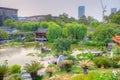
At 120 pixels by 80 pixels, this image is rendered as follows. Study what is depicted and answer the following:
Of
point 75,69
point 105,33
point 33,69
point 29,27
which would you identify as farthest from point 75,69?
point 29,27

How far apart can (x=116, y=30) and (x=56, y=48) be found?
10485mm

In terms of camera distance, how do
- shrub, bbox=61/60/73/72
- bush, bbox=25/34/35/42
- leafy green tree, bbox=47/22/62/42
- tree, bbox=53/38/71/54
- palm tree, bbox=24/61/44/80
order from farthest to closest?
bush, bbox=25/34/35/42 < leafy green tree, bbox=47/22/62/42 < tree, bbox=53/38/71/54 < shrub, bbox=61/60/73/72 < palm tree, bbox=24/61/44/80

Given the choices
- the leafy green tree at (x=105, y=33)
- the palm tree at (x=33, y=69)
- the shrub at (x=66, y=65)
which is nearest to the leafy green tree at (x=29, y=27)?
the leafy green tree at (x=105, y=33)

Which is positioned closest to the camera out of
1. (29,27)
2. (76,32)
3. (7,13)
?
(76,32)

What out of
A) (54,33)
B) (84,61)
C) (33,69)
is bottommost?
(54,33)

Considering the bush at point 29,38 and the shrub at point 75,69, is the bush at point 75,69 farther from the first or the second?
the bush at point 29,38

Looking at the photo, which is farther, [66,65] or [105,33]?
[105,33]

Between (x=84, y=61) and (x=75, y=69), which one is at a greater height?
(x=84, y=61)

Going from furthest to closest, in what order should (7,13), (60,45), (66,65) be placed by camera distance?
1. (7,13)
2. (60,45)
3. (66,65)

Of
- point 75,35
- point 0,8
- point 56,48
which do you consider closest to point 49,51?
point 56,48

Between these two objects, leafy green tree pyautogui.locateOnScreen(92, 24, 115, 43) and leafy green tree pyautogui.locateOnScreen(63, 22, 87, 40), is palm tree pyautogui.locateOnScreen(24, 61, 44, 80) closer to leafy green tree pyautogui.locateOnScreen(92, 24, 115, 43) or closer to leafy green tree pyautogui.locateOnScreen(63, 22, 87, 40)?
leafy green tree pyautogui.locateOnScreen(92, 24, 115, 43)

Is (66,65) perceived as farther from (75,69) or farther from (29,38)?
(29,38)

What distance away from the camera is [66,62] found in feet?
48.6

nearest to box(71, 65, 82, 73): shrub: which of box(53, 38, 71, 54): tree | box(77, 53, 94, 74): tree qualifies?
box(77, 53, 94, 74): tree
